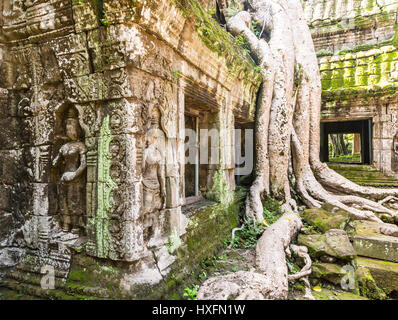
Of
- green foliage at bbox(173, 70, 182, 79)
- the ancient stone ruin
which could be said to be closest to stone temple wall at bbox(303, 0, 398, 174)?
the ancient stone ruin

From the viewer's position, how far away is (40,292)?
206 cm

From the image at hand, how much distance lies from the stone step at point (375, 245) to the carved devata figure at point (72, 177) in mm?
3702

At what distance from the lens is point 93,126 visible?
6.91 ft

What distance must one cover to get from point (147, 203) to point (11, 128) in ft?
5.47

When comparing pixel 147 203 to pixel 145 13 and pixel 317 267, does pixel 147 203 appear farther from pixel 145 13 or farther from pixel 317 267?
pixel 317 267

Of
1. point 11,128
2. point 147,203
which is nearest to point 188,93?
point 147,203

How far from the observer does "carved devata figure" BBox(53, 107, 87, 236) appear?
2.21 m

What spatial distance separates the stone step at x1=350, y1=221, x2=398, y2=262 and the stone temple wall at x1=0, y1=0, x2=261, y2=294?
2.71 meters

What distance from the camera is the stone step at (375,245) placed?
330 centimetres

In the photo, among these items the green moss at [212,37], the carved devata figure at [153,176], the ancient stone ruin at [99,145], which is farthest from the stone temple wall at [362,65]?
the carved devata figure at [153,176]

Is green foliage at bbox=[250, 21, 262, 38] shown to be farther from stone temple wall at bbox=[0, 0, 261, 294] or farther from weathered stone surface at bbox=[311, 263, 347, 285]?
weathered stone surface at bbox=[311, 263, 347, 285]

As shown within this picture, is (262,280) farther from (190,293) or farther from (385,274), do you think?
(385,274)

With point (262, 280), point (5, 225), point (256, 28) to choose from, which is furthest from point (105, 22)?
point (256, 28)

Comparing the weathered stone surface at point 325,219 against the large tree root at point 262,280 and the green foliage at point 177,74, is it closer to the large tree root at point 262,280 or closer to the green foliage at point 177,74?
the large tree root at point 262,280
